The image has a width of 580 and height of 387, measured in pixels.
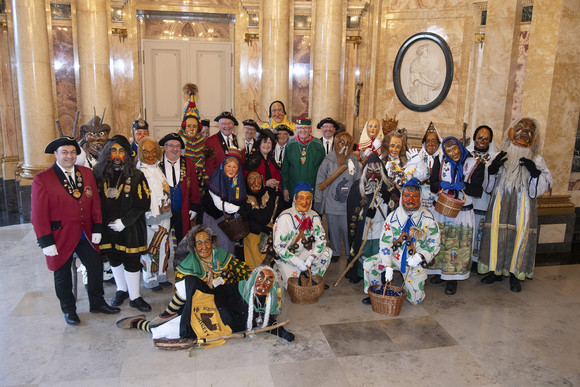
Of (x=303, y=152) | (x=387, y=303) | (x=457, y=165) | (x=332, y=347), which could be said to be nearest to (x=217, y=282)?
(x=332, y=347)

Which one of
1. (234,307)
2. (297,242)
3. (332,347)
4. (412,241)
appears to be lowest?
(332,347)

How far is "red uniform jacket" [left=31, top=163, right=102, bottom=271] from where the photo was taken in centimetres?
475

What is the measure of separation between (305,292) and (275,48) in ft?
20.1

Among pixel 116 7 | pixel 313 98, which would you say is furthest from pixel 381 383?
pixel 116 7

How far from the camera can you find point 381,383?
4.29 metres

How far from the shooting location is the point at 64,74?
1020cm

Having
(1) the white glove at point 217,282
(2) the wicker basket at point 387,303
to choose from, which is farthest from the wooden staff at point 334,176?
(1) the white glove at point 217,282

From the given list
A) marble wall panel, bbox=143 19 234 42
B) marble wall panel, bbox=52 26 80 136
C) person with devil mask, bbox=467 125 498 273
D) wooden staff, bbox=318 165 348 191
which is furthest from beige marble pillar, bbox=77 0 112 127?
person with devil mask, bbox=467 125 498 273

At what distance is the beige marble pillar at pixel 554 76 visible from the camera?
7.45m

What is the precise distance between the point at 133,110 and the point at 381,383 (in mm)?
8702

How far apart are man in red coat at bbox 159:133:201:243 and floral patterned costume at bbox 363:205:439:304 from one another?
251cm

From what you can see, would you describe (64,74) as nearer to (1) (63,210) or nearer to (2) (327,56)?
(2) (327,56)

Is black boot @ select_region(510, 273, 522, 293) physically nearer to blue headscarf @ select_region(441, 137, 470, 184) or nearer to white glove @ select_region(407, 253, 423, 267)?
blue headscarf @ select_region(441, 137, 470, 184)

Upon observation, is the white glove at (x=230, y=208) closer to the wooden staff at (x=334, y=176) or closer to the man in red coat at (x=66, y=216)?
the wooden staff at (x=334, y=176)
